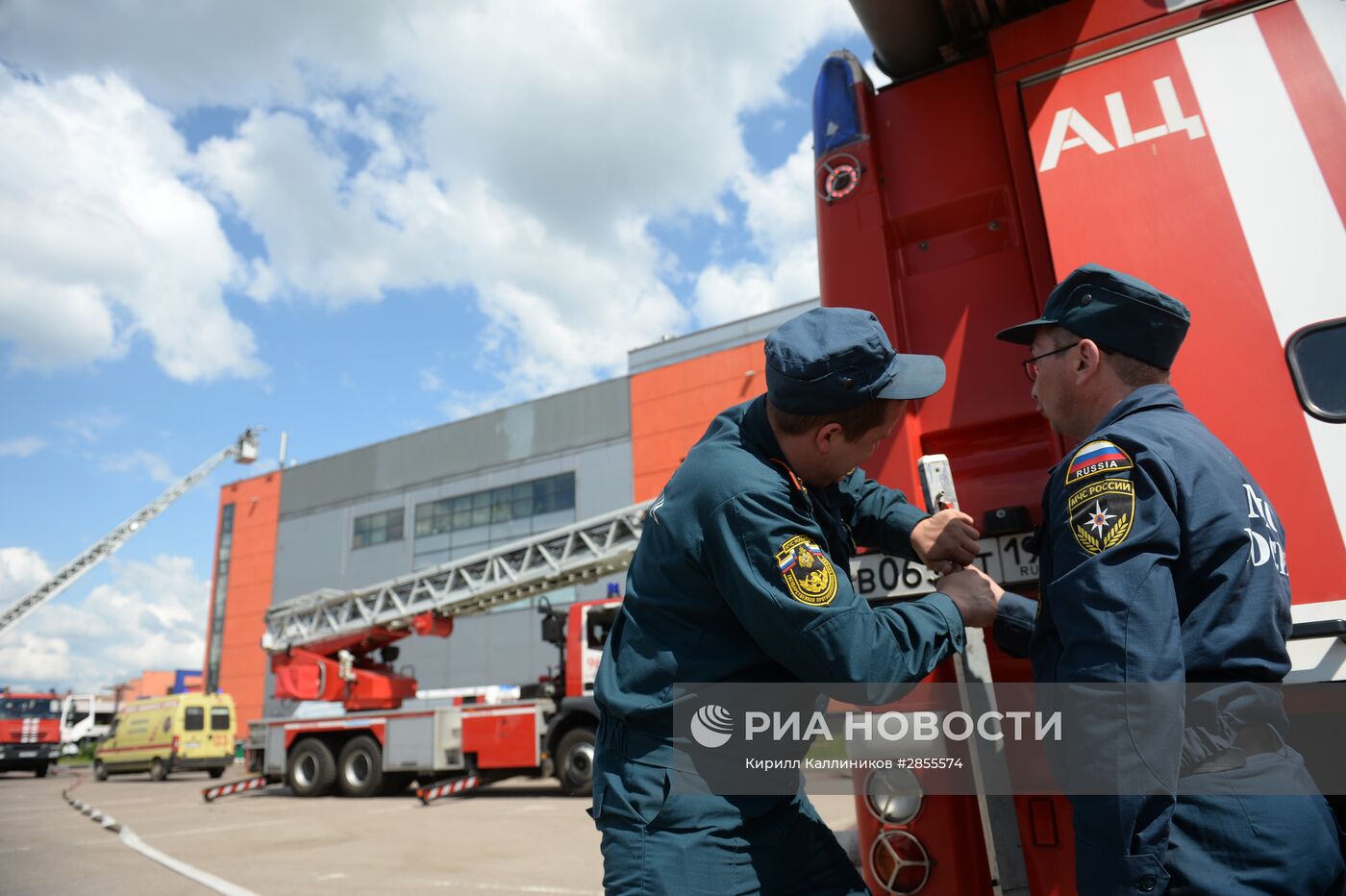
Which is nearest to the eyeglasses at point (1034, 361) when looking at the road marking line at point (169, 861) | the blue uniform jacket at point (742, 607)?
the blue uniform jacket at point (742, 607)

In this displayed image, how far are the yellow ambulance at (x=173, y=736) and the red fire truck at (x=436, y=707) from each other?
5.14 m

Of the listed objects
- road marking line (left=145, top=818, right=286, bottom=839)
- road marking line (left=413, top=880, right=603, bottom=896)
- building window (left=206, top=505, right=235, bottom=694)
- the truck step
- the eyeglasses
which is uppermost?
building window (left=206, top=505, right=235, bottom=694)

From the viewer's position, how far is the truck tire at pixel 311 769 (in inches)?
525

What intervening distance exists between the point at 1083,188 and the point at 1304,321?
0.65 meters

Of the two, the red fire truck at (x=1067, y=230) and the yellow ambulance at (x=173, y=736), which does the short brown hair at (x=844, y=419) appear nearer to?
the red fire truck at (x=1067, y=230)

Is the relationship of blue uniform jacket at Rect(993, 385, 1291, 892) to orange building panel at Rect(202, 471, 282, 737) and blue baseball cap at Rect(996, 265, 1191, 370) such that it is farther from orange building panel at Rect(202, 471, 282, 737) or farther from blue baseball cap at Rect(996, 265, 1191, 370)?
orange building panel at Rect(202, 471, 282, 737)

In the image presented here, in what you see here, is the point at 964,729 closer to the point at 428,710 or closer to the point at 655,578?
the point at 655,578

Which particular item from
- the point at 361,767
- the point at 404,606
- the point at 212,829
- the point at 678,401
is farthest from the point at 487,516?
the point at 212,829

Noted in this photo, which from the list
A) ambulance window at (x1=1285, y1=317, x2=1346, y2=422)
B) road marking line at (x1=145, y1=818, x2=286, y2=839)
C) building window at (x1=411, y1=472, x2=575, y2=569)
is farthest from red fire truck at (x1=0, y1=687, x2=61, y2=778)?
ambulance window at (x1=1285, y1=317, x2=1346, y2=422)

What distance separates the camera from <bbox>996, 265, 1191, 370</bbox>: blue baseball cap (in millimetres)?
1680

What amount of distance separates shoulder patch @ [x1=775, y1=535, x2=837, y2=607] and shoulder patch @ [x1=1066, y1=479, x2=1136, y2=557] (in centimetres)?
44

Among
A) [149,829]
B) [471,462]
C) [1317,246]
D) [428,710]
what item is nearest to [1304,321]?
[1317,246]

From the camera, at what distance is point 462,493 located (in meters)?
28.7

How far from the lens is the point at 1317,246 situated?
2.00 metres
